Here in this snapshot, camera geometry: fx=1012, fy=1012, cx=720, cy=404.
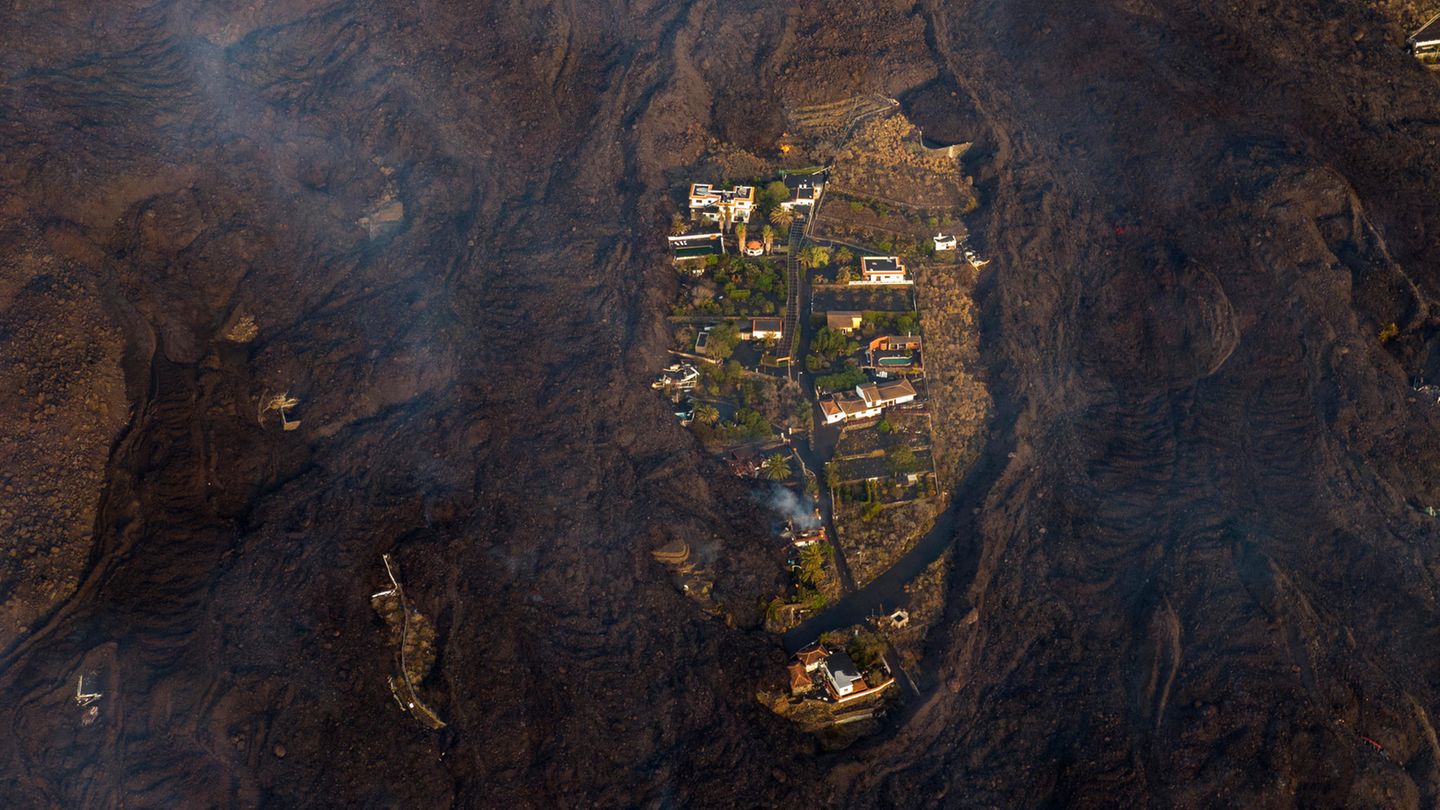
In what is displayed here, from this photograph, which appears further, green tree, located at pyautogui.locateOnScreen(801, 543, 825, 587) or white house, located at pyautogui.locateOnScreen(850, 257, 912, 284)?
white house, located at pyautogui.locateOnScreen(850, 257, 912, 284)

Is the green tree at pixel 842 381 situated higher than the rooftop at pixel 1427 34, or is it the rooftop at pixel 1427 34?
the rooftop at pixel 1427 34

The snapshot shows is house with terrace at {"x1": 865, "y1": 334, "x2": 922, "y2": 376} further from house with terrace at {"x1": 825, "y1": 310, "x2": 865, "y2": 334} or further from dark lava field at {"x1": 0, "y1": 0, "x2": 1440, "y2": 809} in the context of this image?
dark lava field at {"x1": 0, "y1": 0, "x2": 1440, "y2": 809}

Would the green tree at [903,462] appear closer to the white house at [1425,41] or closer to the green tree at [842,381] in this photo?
the green tree at [842,381]

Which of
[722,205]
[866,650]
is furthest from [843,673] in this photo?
[722,205]

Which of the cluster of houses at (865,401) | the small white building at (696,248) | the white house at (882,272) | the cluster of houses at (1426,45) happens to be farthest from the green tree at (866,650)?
the cluster of houses at (1426,45)

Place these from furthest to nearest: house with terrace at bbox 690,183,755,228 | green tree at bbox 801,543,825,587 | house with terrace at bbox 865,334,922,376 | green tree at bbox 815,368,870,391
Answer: house with terrace at bbox 690,183,755,228
house with terrace at bbox 865,334,922,376
green tree at bbox 815,368,870,391
green tree at bbox 801,543,825,587

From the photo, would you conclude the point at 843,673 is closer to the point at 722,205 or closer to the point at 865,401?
the point at 865,401

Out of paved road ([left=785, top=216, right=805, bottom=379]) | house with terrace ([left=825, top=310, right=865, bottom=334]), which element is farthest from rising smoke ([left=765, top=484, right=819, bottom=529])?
house with terrace ([left=825, top=310, right=865, bottom=334])

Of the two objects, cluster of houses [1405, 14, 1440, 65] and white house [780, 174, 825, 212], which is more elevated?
cluster of houses [1405, 14, 1440, 65]
